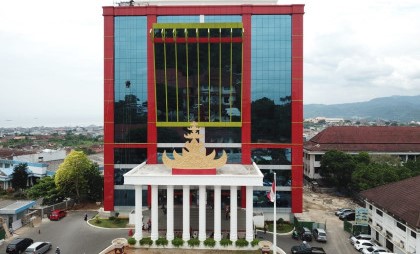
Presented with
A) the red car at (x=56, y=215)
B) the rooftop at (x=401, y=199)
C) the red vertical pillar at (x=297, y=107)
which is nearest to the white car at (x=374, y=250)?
the rooftop at (x=401, y=199)

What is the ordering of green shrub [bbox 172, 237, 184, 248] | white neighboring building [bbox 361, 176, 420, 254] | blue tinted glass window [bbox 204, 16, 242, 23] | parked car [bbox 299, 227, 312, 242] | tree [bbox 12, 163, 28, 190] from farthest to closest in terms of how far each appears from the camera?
1. tree [bbox 12, 163, 28, 190]
2. blue tinted glass window [bbox 204, 16, 242, 23]
3. parked car [bbox 299, 227, 312, 242]
4. green shrub [bbox 172, 237, 184, 248]
5. white neighboring building [bbox 361, 176, 420, 254]

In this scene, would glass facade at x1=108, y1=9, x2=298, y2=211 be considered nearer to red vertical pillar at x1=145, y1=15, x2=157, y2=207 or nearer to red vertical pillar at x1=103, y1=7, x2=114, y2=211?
red vertical pillar at x1=145, y1=15, x2=157, y2=207

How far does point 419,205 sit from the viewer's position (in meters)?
30.0

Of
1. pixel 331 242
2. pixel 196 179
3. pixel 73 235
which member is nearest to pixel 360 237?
pixel 331 242

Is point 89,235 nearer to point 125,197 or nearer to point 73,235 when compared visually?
point 73,235

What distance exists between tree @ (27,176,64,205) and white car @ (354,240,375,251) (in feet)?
117

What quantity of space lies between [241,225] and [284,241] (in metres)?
4.38

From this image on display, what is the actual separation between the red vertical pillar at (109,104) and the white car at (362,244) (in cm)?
2673

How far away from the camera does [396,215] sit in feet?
100

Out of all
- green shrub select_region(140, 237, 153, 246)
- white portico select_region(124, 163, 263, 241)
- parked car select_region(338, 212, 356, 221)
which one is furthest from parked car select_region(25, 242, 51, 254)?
parked car select_region(338, 212, 356, 221)

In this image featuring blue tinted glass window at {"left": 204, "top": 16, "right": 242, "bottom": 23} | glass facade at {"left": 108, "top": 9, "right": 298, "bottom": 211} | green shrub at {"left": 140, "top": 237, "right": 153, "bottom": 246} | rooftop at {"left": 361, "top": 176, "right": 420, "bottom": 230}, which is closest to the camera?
rooftop at {"left": 361, "top": 176, "right": 420, "bottom": 230}

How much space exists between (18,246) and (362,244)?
99.3 ft

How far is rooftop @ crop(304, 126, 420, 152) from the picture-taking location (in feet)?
209

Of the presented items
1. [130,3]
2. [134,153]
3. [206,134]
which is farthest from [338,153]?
[130,3]
